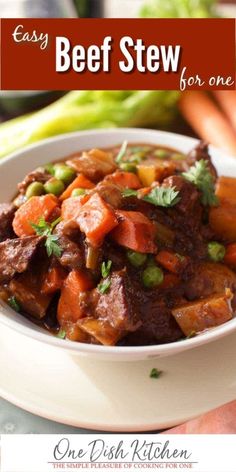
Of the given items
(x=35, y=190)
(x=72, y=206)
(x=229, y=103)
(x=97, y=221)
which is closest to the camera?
(x=97, y=221)

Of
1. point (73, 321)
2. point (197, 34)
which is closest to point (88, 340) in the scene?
point (73, 321)

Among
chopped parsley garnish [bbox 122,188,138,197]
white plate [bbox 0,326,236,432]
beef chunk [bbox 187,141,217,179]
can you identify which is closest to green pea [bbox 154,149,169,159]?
beef chunk [bbox 187,141,217,179]

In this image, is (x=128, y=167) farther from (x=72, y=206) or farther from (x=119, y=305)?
(x=119, y=305)

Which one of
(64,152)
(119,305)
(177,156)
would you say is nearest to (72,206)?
(119,305)

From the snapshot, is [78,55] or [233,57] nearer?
[78,55]

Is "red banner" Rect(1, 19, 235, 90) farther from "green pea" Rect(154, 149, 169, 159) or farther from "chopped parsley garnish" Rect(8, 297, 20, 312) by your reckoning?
"chopped parsley garnish" Rect(8, 297, 20, 312)
